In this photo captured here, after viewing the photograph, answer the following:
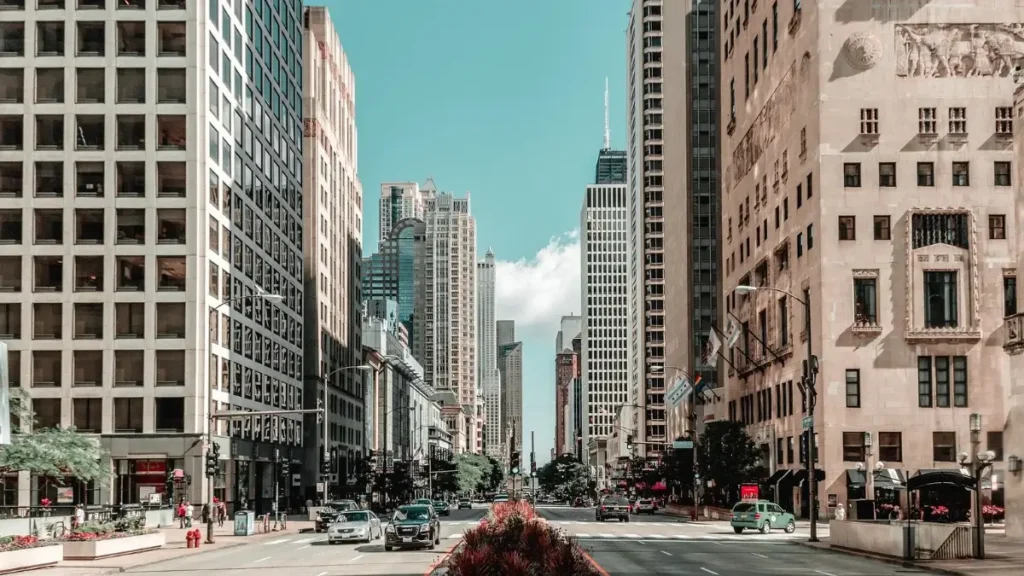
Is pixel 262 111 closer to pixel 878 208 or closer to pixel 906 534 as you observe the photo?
pixel 878 208

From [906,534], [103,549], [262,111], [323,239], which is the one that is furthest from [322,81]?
[906,534]

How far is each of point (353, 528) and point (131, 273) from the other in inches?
1492

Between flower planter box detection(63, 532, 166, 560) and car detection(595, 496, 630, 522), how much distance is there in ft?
142

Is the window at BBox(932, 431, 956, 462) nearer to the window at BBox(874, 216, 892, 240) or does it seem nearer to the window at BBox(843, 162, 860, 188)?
the window at BBox(874, 216, 892, 240)

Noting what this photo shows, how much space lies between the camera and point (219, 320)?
8644 centimetres

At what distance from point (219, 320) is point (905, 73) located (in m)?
49.7

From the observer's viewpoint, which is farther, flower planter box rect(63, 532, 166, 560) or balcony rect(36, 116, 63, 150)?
balcony rect(36, 116, 63, 150)

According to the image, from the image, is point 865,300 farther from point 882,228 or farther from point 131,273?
point 131,273

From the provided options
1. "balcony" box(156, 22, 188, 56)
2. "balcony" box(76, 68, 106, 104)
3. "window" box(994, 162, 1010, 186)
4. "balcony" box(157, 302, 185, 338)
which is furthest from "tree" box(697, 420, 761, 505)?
"balcony" box(76, 68, 106, 104)

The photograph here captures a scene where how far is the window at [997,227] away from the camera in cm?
7644

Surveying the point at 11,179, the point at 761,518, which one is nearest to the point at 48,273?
the point at 11,179

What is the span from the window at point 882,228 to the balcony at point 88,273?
51141 mm

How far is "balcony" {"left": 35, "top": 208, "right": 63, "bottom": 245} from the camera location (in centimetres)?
8144

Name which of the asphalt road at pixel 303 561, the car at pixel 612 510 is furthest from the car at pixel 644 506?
the asphalt road at pixel 303 561
